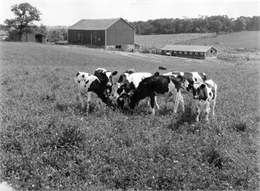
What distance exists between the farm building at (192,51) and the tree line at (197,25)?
7516 centimetres

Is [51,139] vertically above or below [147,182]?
above

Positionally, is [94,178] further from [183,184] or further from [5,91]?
[5,91]

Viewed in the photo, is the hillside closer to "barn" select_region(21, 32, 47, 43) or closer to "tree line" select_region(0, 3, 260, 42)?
"tree line" select_region(0, 3, 260, 42)

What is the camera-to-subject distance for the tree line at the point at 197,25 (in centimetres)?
15388

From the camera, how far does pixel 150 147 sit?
9.00 m

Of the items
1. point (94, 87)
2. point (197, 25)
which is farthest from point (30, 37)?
point (197, 25)

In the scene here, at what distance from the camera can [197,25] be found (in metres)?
168

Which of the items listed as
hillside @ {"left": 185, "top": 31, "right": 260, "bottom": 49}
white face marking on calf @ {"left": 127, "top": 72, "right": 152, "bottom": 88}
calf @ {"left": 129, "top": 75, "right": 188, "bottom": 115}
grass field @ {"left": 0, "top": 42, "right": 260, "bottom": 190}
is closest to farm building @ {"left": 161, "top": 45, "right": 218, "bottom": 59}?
hillside @ {"left": 185, "top": 31, "right": 260, "bottom": 49}

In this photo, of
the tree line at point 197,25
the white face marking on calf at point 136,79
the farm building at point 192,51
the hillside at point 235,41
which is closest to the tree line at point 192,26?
the tree line at point 197,25

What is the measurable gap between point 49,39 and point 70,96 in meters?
108

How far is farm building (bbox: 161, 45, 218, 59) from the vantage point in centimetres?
8244

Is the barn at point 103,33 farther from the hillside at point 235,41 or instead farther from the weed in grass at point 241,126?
the weed in grass at point 241,126

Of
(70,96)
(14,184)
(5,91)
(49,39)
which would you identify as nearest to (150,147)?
(14,184)

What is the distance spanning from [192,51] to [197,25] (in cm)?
8954
